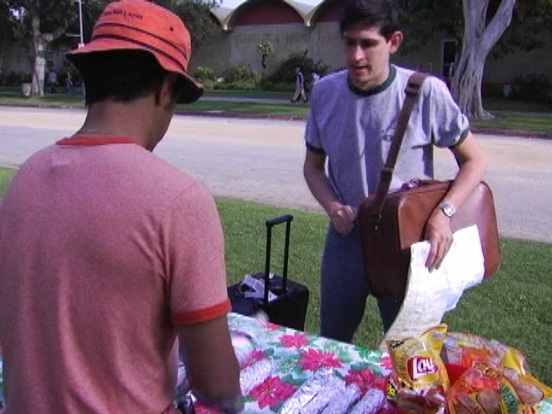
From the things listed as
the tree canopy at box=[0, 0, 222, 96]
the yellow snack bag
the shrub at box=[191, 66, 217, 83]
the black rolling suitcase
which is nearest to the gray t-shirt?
the black rolling suitcase

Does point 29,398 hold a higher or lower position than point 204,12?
lower

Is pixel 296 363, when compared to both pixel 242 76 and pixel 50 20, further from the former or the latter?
pixel 242 76

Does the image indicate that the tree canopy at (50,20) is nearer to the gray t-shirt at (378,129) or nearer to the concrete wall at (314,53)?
the concrete wall at (314,53)

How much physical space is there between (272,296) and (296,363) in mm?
858

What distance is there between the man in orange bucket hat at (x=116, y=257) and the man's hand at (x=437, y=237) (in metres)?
1.08

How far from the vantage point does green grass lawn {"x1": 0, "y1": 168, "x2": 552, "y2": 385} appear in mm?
3860

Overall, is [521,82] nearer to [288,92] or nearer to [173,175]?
[288,92]

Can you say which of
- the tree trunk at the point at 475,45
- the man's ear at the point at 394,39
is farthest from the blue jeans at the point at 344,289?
the tree trunk at the point at 475,45

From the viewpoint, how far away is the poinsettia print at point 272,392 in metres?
1.82

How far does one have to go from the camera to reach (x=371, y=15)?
229 cm

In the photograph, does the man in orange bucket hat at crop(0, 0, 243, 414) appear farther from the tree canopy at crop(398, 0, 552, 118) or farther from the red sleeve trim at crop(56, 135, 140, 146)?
the tree canopy at crop(398, 0, 552, 118)

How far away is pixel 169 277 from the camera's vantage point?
1.08 meters

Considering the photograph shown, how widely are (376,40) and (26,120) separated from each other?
Result: 18.1m

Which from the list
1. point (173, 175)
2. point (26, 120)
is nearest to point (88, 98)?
point (173, 175)
